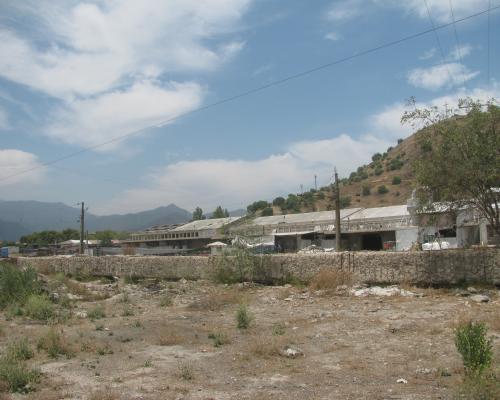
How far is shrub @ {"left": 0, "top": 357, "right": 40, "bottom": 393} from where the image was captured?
621 centimetres

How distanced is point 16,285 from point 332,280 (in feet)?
31.5

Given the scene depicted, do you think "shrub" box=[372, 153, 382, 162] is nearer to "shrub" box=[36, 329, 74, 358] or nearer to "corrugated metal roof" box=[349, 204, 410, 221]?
"corrugated metal roof" box=[349, 204, 410, 221]

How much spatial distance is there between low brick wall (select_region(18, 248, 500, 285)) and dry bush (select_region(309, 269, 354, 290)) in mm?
215

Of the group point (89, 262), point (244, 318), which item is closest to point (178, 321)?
point (244, 318)

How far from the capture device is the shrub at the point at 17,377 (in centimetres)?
621

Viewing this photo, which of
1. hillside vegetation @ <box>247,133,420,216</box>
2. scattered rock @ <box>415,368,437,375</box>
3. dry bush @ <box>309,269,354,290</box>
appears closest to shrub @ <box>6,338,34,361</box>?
scattered rock @ <box>415,368,437,375</box>

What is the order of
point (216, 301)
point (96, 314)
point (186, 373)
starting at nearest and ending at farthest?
point (186, 373) → point (96, 314) → point (216, 301)

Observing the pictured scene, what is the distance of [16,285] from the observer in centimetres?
1517

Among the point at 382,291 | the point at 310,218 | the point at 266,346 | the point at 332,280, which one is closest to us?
the point at 266,346

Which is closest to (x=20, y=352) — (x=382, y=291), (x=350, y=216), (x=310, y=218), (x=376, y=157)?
(x=382, y=291)

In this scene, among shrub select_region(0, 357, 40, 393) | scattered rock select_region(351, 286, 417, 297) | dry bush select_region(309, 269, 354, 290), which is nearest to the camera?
shrub select_region(0, 357, 40, 393)

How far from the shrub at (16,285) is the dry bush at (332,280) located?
8.57 m

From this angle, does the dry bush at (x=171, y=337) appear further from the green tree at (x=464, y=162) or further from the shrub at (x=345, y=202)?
the shrub at (x=345, y=202)

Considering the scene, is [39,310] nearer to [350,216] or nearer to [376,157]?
[350,216]
